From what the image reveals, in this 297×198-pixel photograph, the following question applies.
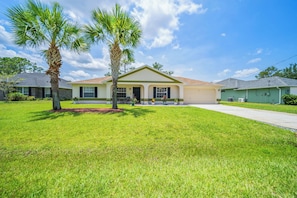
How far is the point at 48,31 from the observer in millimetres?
9523

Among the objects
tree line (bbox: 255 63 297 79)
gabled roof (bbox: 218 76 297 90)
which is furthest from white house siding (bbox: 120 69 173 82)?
tree line (bbox: 255 63 297 79)

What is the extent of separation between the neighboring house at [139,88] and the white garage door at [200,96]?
972 millimetres

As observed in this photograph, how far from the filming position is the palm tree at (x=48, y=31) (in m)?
8.59

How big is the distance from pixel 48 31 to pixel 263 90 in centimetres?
3296

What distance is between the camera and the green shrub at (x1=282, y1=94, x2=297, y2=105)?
2031cm

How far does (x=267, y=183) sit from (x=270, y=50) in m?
30.5

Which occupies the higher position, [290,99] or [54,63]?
[54,63]

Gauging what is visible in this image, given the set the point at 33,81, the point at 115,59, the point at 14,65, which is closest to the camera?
the point at 115,59

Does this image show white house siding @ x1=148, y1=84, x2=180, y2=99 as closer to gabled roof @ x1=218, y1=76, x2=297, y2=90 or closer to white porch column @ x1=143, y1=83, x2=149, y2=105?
white porch column @ x1=143, y1=83, x2=149, y2=105

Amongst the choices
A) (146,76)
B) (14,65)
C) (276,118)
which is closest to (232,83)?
(146,76)

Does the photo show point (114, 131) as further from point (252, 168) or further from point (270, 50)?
point (270, 50)

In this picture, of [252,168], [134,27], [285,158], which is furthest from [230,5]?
[252,168]

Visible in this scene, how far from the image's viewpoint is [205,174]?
2859 millimetres

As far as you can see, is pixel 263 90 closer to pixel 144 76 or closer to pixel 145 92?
pixel 145 92
